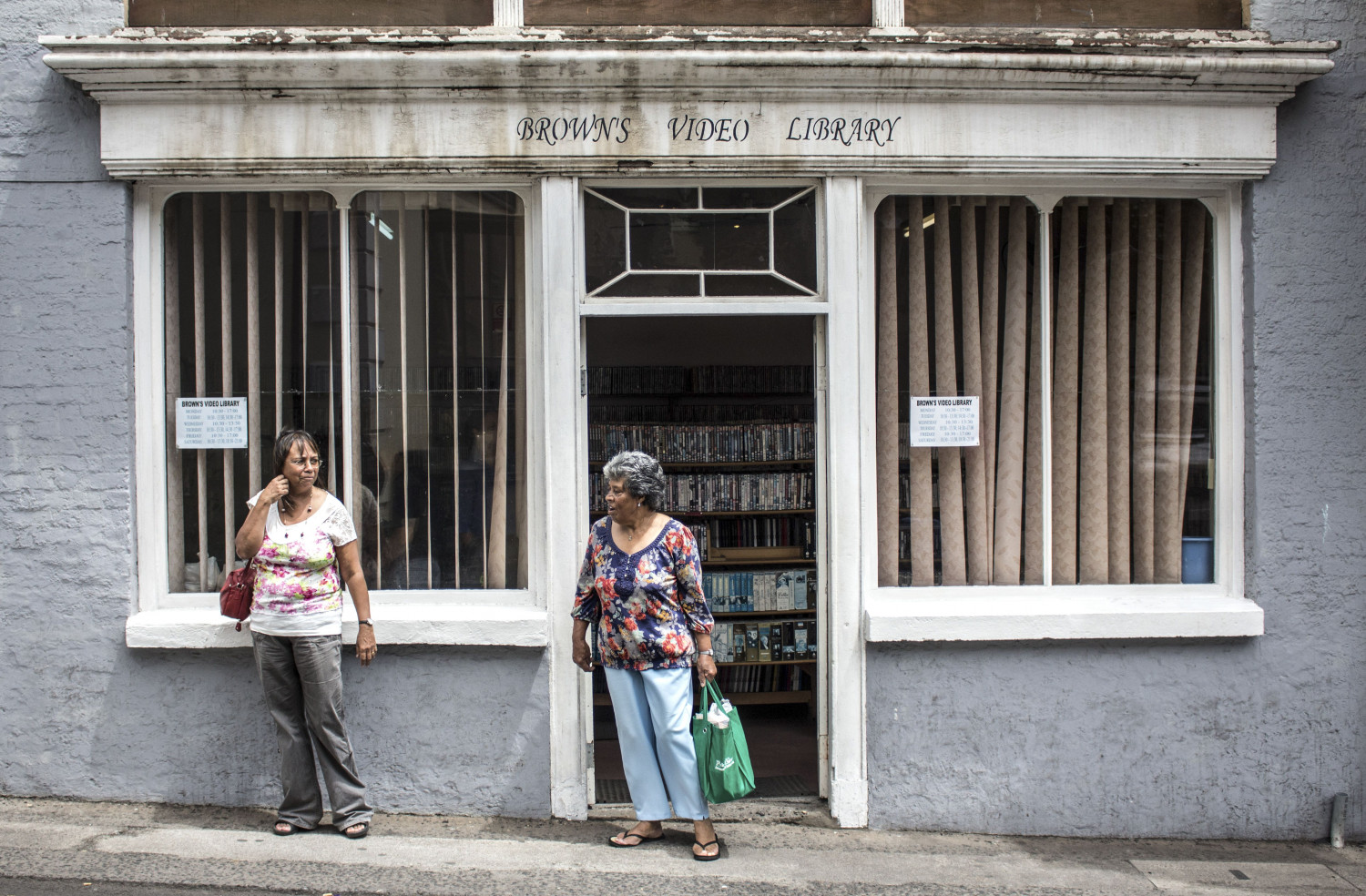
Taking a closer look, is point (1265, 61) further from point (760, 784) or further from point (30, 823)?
point (30, 823)

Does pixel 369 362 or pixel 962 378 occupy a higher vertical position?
pixel 369 362

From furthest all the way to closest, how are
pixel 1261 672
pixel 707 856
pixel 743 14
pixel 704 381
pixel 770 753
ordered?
pixel 704 381 < pixel 770 753 < pixel 743 14 < pixel 1261 672 < pixel 707 856

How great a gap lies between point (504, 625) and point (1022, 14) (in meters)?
4.11

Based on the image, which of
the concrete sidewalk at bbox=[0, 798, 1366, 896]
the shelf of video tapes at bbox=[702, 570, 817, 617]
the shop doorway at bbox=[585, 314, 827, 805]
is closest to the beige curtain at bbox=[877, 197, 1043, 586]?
the concrete sidewalk at bbox=[0, 798, 1366, 896]

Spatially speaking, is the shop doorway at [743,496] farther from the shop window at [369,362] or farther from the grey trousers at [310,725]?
the grey trousers at [310,725]

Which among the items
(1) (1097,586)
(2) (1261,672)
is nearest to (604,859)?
(1) (1097,586)

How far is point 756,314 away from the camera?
534 cm

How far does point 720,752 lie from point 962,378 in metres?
2.33

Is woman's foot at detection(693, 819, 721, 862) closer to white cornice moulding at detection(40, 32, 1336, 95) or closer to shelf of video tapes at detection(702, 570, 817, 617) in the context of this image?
shelf of video tapes at detection(702, 570, 817, 617)

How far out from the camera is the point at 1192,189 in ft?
18.0

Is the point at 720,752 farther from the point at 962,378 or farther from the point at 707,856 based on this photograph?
the point at 962,378

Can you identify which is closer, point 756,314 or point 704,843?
point 704,843

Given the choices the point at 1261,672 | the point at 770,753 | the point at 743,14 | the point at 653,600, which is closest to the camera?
the point at 653,600

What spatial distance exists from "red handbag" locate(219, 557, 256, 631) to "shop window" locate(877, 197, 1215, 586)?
3138 millimetres
